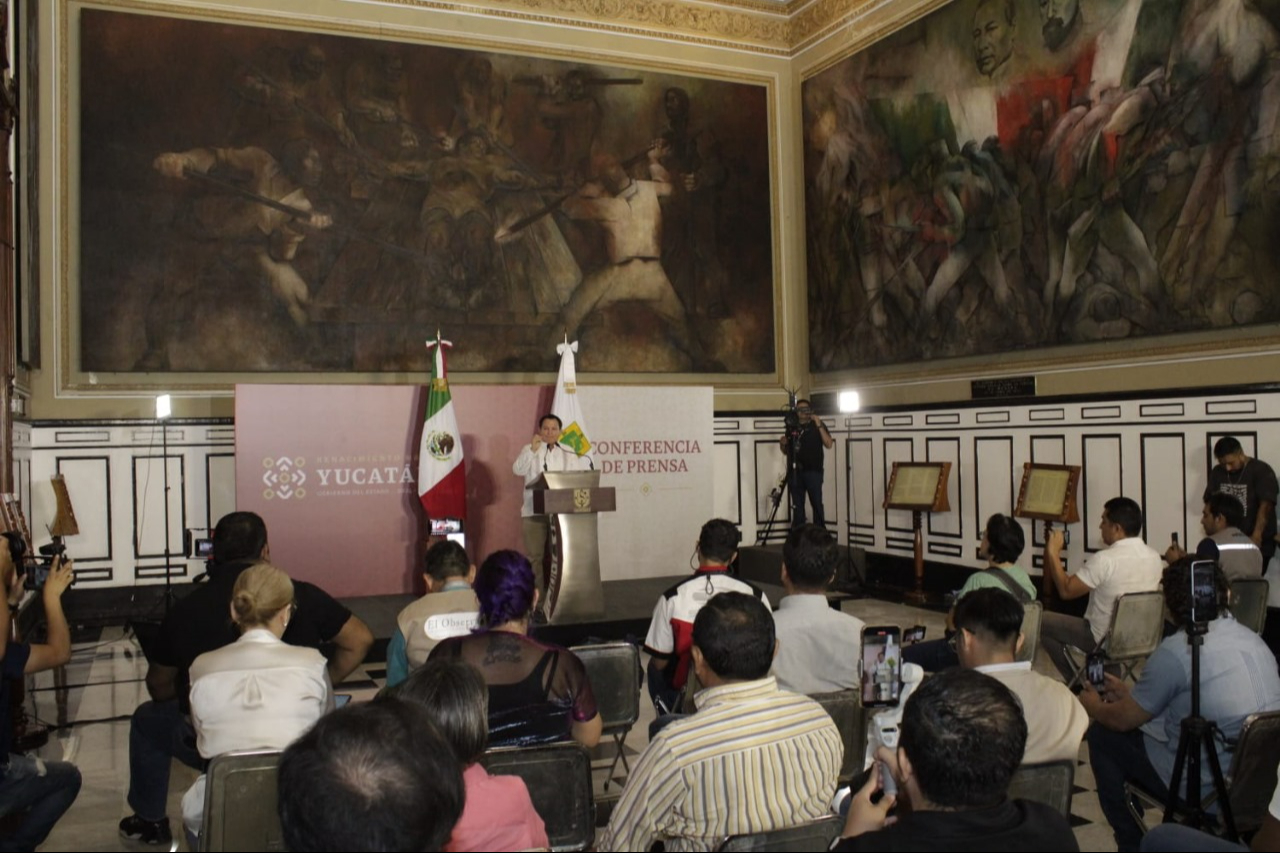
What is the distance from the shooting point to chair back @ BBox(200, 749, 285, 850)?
9.16ft

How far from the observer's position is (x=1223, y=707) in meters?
3.51

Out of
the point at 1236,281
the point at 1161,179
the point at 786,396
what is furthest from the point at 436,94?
the point at 1236,281

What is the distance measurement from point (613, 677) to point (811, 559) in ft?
3.80

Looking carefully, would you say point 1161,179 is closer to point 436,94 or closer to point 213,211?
point 436,94

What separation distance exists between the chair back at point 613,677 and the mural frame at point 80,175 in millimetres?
7756

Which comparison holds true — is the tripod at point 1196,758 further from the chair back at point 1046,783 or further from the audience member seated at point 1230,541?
the audience member seated at point 1230,541

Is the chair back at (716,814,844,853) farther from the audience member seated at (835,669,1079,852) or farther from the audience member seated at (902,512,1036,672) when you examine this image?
the audience member seated at (902,512,1036,672)

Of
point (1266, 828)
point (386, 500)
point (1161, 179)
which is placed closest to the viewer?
point (1266, 828)

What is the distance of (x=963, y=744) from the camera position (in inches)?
80.6

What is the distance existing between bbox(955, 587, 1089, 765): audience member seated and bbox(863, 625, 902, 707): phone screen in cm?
37

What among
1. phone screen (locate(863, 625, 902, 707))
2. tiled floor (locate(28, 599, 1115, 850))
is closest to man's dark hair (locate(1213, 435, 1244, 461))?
tiled floor (locate(28, 599, 1115, 850))

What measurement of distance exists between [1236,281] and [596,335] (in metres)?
6.94

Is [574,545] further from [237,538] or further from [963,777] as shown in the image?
[963,777]

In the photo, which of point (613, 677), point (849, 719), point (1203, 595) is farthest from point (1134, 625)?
point (613, 677)
